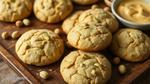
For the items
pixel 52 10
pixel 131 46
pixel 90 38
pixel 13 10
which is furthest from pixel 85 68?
pixel 13 10

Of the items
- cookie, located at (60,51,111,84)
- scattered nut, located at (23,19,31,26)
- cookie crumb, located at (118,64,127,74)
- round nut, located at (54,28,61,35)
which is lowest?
cookie crumb, located at (118,64,127,74)

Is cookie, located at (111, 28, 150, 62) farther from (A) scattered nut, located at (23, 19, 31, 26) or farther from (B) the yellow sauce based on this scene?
(A) scattered nut, located at (23, 19, 31, 26)

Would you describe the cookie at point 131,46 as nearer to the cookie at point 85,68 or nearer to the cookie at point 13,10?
the cookie at point 85,68

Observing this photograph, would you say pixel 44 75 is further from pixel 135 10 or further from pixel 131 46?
pixel 135 10

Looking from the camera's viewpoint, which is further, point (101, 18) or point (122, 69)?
point (101, 18)

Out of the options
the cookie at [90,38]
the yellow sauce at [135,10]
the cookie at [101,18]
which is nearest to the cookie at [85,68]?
the cookie at [90,38]

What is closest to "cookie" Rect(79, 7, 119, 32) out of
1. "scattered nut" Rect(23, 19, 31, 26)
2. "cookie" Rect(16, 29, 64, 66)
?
"cookie" Rect(16, 29, 64, 66)
